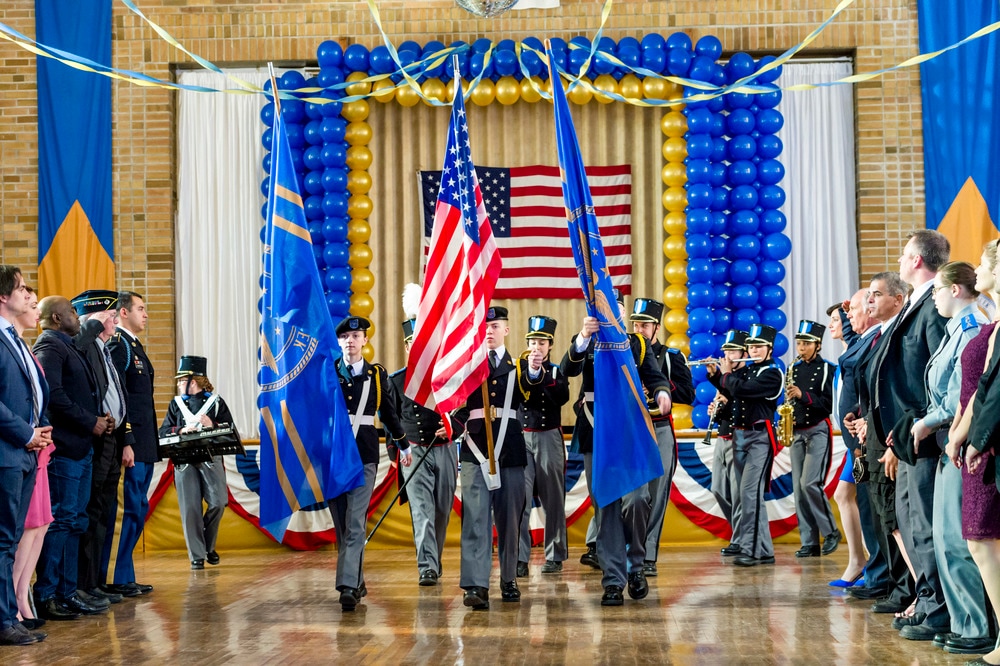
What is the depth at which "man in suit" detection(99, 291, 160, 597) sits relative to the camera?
25.9ft

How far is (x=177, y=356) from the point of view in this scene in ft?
43.8

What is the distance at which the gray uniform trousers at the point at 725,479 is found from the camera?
954 cm

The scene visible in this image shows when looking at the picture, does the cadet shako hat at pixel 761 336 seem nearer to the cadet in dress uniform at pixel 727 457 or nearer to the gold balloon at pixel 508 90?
the cadet in dress uniform at pixel 727 457

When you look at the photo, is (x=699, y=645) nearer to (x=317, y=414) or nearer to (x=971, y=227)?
(x=317, y=414)

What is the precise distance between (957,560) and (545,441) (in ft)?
13.7

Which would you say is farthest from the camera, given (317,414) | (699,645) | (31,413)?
(317,414)

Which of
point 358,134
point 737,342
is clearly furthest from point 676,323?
point 358,134

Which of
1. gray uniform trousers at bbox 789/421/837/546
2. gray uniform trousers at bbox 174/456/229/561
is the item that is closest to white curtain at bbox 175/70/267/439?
gray uniform trousers at bbox 174/456/229/561

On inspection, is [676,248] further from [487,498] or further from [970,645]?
[970,645]

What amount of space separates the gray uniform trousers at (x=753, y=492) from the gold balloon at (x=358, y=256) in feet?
16.7

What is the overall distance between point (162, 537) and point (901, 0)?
387 inches

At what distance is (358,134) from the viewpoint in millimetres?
12812

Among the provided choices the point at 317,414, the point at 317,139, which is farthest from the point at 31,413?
the point at 317,139

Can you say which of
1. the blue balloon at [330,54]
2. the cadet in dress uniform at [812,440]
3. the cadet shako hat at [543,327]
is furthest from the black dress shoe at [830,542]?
the blue balloon at [330,54]
